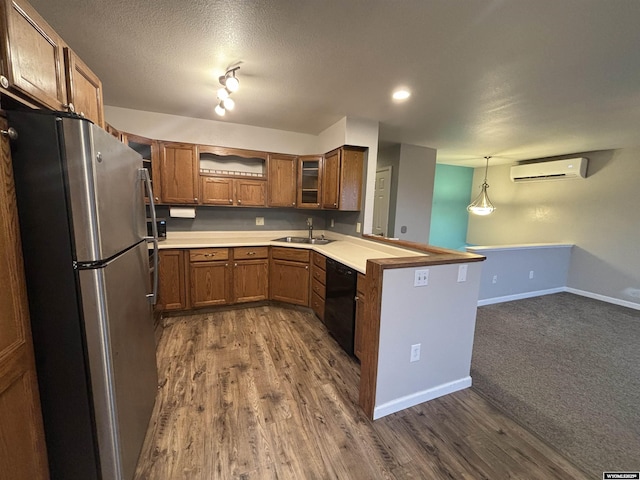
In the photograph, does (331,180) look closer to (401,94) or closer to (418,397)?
(401,94)

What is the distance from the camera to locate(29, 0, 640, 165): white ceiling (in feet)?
4.57

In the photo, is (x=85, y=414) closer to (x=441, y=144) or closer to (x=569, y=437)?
(x=569, y=437)

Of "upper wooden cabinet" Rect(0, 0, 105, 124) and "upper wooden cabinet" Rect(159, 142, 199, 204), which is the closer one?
"upper wooden cabinet" Rect(0, 0, 105, 124)

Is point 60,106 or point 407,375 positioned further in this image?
point 407,375

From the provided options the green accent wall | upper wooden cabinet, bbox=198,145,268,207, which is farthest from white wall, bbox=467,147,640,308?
upper wooden cabinet, bbox=198,145,268,207

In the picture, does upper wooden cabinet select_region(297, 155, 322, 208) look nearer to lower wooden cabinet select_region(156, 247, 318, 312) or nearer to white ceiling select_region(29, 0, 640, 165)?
white ceiling select_region(29, 0, 640, 165)

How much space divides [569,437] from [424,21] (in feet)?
8.76

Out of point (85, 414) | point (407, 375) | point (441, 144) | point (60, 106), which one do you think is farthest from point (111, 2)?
point (441, 144)

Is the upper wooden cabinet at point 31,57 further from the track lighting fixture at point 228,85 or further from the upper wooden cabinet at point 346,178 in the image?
the upper wooden cabinet at point 346,178

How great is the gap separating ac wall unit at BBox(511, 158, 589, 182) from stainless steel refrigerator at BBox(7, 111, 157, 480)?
20.1 feet

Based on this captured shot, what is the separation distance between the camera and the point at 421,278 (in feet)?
5.74

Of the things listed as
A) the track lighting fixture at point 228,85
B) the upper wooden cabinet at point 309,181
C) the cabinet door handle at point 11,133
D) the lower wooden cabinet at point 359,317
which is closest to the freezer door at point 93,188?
the cabinet door handle at point 11,133

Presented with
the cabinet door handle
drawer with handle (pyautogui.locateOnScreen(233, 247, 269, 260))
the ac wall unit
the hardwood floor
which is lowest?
the hardwood floor

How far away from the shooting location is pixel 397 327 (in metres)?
1.73
